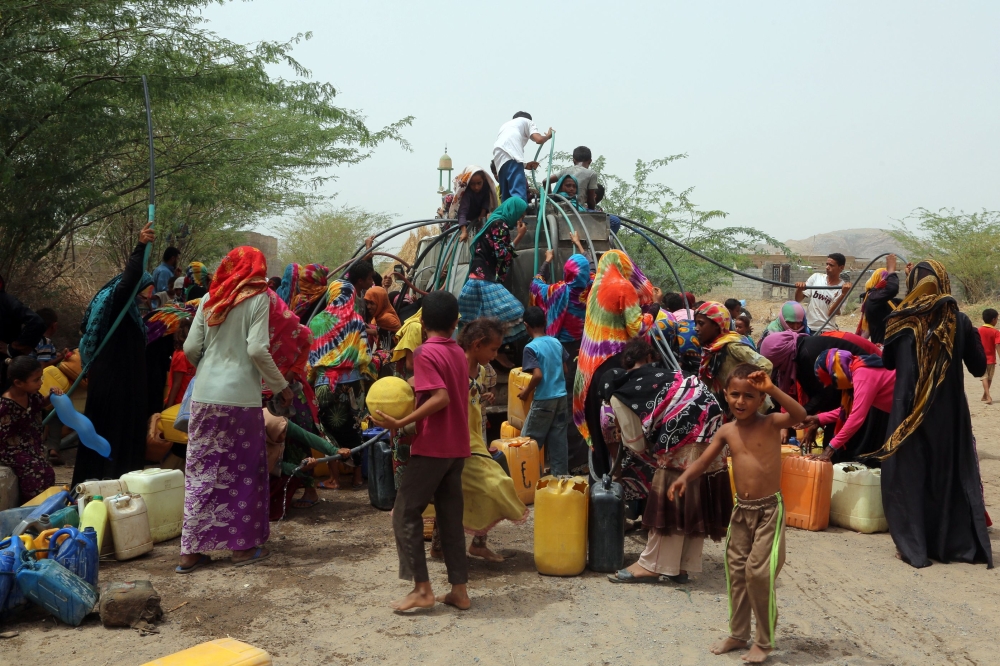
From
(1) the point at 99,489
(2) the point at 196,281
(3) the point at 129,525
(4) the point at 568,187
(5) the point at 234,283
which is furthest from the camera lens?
(4) the point at 568,187

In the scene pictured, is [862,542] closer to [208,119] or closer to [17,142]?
[17,142]

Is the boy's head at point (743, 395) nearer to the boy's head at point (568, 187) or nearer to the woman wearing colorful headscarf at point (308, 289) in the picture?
the woman wearing colorful headscarf at point (308, 289)

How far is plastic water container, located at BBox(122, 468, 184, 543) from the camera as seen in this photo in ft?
19.0

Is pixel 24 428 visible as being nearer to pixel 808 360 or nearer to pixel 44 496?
pixel 44 496

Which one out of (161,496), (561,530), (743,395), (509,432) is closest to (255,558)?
(161,496)

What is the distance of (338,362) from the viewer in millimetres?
7477

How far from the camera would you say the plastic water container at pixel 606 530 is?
5266mm

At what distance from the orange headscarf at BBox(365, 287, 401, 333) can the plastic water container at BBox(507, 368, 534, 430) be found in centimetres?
124

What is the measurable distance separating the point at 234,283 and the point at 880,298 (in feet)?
15.9

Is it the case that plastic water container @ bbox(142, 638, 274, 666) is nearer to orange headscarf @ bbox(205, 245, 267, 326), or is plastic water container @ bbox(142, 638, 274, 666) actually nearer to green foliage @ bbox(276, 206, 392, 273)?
orange headscarf @ bbox(205, 245, 267, 326)

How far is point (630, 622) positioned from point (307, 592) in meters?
1.83

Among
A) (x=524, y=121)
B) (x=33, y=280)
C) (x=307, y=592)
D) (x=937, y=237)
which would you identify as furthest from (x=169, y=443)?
(x=937, y=237)

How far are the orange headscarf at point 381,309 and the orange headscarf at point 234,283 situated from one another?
2590 millimetres

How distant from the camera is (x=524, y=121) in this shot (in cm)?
962
